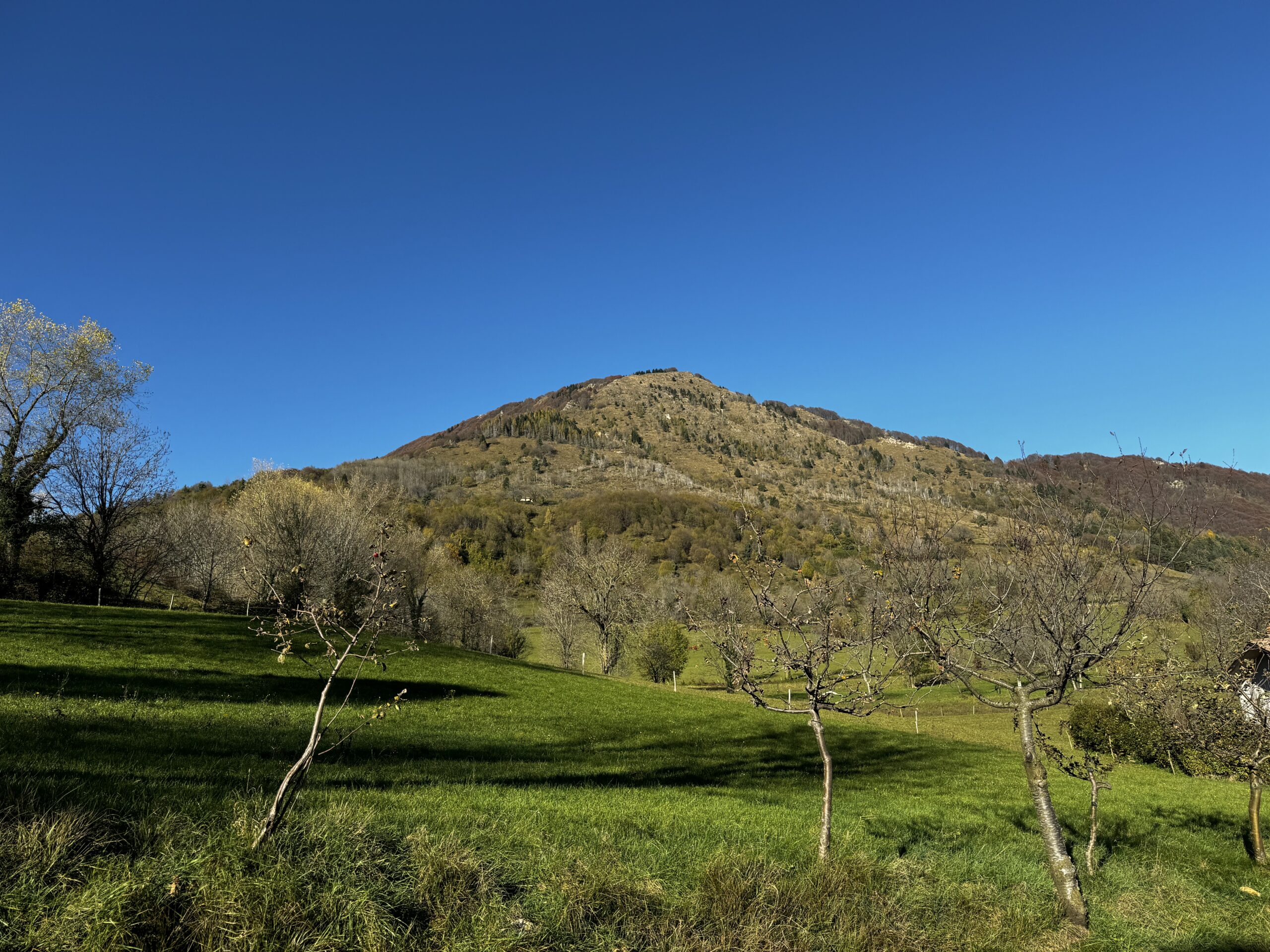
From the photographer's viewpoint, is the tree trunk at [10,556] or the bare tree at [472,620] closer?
the tree trunk at [10,556]

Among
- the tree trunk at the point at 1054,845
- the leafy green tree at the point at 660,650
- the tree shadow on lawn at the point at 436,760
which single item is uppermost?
the tree trunk at the point at 1054,845

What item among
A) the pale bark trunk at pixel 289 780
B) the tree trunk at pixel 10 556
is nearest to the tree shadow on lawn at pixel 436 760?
the pale bark trunk at pixel 289 780

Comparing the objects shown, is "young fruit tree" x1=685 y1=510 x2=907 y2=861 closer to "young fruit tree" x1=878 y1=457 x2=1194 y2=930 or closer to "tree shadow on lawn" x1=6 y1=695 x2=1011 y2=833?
"young fruit tree" x1=878 y1=457 x2=1194 y2=930

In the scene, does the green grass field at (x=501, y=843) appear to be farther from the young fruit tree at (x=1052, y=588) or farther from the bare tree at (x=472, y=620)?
the bare tree at (x=472, y=620)

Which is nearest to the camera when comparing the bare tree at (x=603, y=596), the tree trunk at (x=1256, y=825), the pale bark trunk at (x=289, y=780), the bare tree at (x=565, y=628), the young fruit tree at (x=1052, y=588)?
the pale bark trunk at (x=289, y=780)

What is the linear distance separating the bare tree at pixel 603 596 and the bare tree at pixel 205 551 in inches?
1017

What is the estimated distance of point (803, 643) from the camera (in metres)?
9.16

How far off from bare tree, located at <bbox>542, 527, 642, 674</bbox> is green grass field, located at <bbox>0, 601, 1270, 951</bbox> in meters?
36.4

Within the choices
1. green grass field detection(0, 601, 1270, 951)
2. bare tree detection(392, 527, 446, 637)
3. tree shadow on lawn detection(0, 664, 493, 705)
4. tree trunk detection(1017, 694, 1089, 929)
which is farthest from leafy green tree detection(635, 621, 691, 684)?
tree trunk detection(1017, 694, 1089, 929)

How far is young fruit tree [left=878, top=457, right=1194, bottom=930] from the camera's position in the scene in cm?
775

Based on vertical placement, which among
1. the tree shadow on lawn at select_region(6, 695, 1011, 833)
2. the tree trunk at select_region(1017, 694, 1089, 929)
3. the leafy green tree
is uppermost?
the tree trunk at select_region(1017, 694, 1089, 929)

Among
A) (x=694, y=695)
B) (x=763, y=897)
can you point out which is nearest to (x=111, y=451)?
(x=694, y=695)

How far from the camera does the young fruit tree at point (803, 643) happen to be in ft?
27.6

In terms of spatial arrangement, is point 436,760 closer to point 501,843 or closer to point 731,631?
point 501,843
